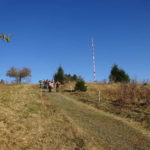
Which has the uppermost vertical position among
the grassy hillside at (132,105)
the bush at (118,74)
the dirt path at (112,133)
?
the bush at (118,74)

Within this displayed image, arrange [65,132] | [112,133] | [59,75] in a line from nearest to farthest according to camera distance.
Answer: [65,132] → [112,133] → [59,75]

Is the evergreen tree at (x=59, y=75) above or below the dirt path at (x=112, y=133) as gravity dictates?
above

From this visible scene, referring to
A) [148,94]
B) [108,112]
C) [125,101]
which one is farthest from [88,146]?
[148,94]

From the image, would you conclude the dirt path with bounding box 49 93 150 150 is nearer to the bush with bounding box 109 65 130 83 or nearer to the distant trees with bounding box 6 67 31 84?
the bush with bounding box 109 65 130 83

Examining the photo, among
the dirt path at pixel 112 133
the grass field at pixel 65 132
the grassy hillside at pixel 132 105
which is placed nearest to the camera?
the grass field at pixel 65 132

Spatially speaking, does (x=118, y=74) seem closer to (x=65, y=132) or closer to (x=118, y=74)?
(x=118, y=74)

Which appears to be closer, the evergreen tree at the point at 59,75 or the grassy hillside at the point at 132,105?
the grassy hillside at the point at 132,105

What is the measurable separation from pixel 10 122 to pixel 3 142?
2.07 metres

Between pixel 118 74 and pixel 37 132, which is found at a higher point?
pixel 118 74

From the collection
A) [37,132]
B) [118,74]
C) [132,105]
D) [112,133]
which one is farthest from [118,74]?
[37,132]

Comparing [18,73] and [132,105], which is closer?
[132,105]

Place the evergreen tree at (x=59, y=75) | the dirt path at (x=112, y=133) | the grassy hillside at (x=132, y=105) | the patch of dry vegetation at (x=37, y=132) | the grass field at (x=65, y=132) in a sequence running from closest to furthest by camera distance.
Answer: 1. the patch of dry vegetation at (x=37, y=132)
2. the grass field at (x=65, y=132)
3. the dirt path at (x=112, y=133)
4. the grassy hillside at (x=132, y=105)
5. the evergreen tree at (x=59, y=75)

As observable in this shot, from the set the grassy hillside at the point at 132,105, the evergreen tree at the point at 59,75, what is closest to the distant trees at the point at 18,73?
the evergreen tree at the point at 59,75

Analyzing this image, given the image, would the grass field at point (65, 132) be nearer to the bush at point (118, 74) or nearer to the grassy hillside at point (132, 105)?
the grassy hillside at point (132, 105)
